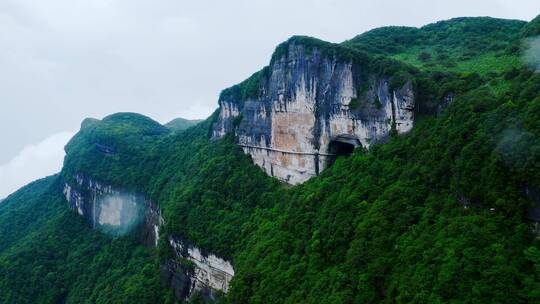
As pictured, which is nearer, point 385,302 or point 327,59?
point 385,302

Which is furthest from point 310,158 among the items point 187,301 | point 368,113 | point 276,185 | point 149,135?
point 149,135

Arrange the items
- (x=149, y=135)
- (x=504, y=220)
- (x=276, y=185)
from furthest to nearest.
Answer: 1. (x=149, y=135)
2. (x=276, y=185)
3. (x=504, y=220)

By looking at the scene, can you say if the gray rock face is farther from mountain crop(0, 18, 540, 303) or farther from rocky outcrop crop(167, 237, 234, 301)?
rocky outcrop crop(167, 237, 234, 301)

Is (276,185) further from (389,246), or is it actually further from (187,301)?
(389,246)

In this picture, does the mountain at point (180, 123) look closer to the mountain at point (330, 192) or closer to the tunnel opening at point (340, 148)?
the mountain at point (330, 192)

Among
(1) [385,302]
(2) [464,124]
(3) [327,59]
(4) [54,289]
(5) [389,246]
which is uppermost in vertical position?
(3) [327,59]

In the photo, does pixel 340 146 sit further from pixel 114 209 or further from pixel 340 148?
pixel 114 209

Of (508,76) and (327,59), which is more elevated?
(327,59)

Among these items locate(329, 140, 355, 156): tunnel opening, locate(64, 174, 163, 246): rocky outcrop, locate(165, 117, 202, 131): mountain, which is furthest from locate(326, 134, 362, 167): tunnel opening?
locate(165, 117, 202, 131): mountain

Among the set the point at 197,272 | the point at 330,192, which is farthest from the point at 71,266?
the point at 330,192
